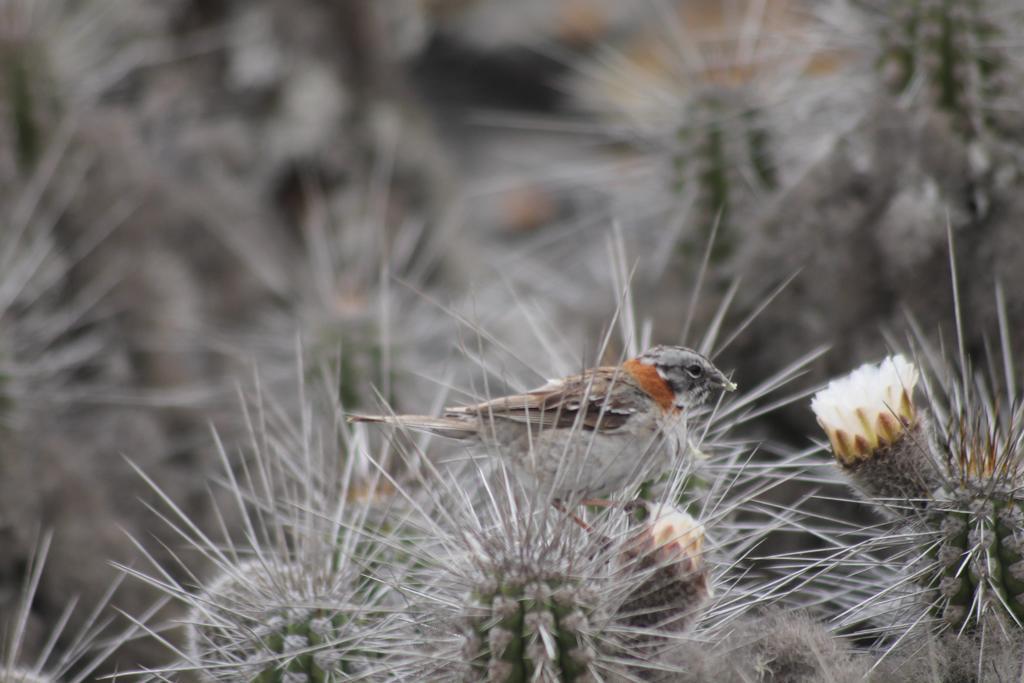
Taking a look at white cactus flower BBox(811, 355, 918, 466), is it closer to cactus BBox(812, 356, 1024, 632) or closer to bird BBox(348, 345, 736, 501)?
cactus BBox(812, 356, 1024, 632)

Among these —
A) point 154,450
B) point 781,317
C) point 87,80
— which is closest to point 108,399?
point 154,450

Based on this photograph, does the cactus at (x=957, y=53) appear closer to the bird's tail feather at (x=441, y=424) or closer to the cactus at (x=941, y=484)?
the cactus at (x=941, y=484)

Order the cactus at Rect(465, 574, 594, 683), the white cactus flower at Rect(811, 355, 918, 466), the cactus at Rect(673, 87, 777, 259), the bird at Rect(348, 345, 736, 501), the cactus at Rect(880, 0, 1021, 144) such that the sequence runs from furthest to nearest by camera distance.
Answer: the cactus at Rect(673, 87, 777, 259), the cactus at Rect(880, 0, 1021, 144), the bird at Rect(348, 345, 736, 501), the white cactus flower at Rect(811, 355, 918, 466), the cactus at Rect(465, 574, 594, 683)

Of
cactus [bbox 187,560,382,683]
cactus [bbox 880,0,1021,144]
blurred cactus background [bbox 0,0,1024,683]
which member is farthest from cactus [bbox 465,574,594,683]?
cactus [bbox 880,0,1021,144]

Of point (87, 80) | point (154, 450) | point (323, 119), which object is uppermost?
point (87, 80)

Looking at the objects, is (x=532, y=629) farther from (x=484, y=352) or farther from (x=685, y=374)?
(x=484, y=352)

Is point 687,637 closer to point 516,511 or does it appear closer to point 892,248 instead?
point 516,511
